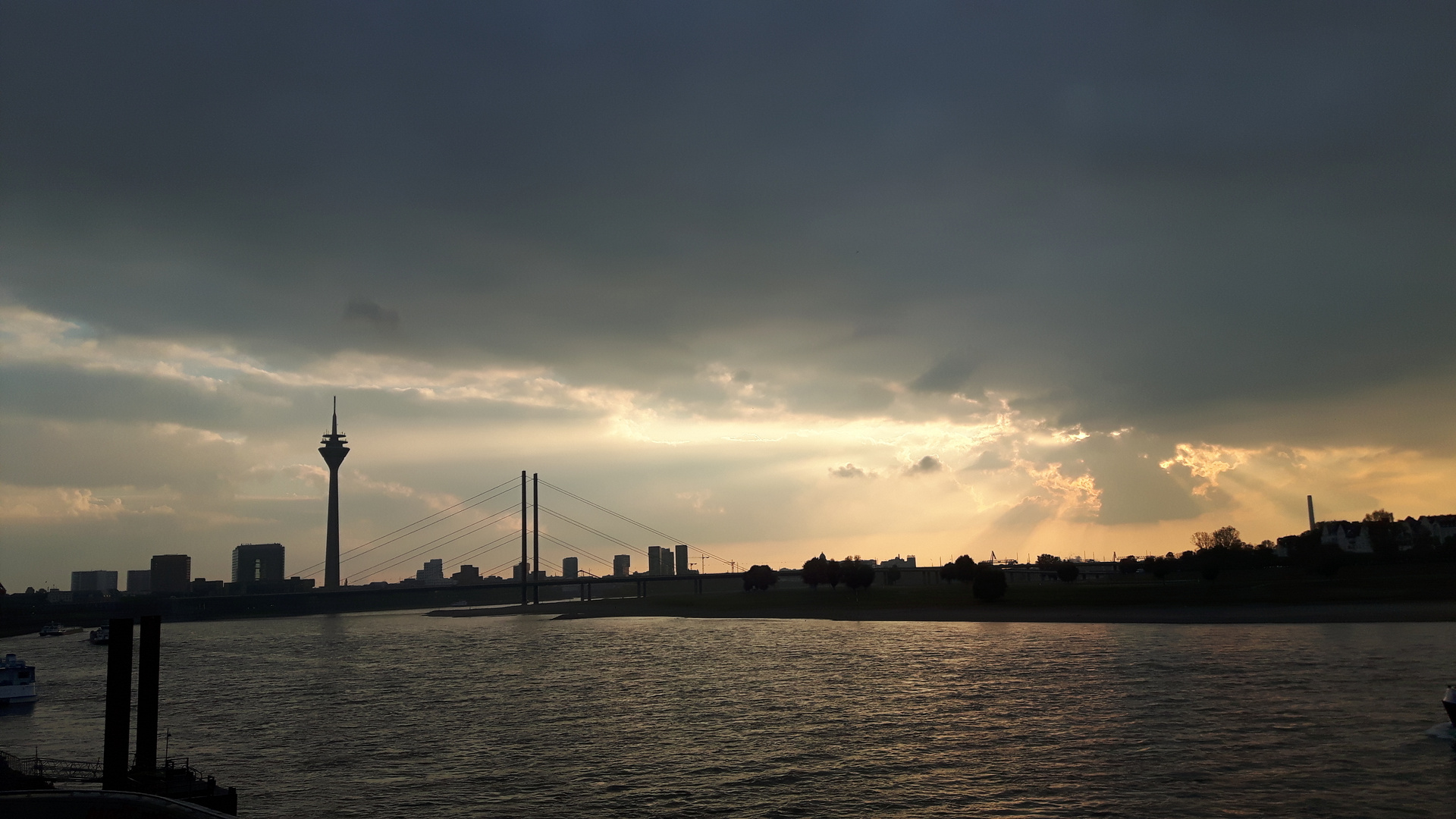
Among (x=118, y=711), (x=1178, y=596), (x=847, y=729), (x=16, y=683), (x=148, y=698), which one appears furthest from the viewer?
(x=1178, y=596)

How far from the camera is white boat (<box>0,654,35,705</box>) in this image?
54625 millimetres

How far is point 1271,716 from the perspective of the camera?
34.7m

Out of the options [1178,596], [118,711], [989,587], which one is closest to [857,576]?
[989,587]

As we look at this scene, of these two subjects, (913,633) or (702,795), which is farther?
(913,633)

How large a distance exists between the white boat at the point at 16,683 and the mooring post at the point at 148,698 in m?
36.2

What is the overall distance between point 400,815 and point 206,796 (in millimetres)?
5337

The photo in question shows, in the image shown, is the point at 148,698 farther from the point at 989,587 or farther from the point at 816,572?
the point at 816,572

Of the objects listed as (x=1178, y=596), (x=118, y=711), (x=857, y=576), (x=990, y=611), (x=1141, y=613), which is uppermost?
(x=118, y=711)

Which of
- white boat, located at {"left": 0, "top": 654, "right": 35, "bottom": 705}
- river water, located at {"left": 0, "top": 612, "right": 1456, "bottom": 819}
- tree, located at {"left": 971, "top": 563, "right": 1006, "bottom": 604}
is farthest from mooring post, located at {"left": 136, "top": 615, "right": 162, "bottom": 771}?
tree, located at {"left": 971, "top": 563, "right": 1006, "bottom": 604}

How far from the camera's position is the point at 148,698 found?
28.1 m

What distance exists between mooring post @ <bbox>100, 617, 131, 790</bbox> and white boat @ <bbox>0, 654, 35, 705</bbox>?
37255mm

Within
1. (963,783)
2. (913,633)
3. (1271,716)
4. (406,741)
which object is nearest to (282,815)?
(406,741)

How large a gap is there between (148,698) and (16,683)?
38426mm

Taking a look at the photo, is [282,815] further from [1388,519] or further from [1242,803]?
[1388,519]
